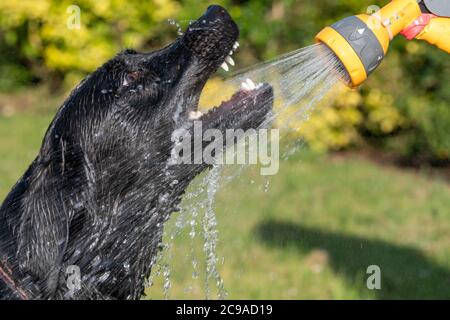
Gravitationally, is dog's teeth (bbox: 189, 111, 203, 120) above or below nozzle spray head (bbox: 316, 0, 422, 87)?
below

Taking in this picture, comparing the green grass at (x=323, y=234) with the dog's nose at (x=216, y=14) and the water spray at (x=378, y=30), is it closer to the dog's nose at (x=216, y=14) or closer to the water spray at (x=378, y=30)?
the dog's nose at (x=216, y=14)

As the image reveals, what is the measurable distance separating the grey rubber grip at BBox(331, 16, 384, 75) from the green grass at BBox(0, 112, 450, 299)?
1187 millimetres

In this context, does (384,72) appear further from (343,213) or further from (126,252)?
(126,252)

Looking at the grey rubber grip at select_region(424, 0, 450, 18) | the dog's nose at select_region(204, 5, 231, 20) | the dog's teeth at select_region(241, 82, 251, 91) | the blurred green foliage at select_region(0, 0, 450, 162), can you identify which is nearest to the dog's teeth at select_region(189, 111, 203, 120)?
the dog's teeth at select_region(241, 82, 251, 91)

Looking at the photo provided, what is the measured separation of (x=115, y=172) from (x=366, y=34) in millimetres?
1144

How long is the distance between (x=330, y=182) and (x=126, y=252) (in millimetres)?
4270

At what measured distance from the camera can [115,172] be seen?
139 inches

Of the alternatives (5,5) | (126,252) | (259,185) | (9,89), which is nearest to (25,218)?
(126,252)

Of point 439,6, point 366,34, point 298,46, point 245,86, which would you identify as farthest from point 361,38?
point 298,46

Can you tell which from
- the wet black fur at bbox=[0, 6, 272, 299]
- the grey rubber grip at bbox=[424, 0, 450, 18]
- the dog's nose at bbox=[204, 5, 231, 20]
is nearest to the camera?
the wet black fur at bbox=[0, 6, 272, 299]

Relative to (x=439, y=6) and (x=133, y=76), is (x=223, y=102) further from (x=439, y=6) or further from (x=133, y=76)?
(x=439, y=6)

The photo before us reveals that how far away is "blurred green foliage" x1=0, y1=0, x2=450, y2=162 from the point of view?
7.61 metres

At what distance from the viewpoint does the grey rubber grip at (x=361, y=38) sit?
3.42m

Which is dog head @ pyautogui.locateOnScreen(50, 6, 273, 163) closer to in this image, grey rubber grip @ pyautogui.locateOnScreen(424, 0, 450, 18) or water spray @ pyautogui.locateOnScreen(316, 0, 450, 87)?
water spray @ pyautogui.locateOnScreen(316, 0, 450, 87)
